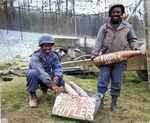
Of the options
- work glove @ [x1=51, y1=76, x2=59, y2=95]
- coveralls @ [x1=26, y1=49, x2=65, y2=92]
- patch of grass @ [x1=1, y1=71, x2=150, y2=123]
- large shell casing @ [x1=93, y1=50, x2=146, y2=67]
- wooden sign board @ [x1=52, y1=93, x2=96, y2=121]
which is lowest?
patch of grass @ [x1=1, y1=71, x2=150, y2=123]

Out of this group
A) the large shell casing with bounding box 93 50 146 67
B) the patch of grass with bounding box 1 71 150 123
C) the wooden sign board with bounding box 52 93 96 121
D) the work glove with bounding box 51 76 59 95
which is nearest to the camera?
the wooden sign board with bounding box 52 93 96 121

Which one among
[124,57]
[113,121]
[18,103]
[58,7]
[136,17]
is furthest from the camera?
[58,7]

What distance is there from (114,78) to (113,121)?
66 cm

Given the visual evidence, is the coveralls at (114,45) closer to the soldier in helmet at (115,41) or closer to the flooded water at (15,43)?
the soldier in helmet at (115,41)

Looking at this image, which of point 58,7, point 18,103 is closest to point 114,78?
point 18,103

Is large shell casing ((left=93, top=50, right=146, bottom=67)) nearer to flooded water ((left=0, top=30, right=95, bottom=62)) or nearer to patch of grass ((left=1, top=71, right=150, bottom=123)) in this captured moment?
patch of grass ((left=1, top=71, right=150, bottom=123))

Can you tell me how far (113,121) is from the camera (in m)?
2.24

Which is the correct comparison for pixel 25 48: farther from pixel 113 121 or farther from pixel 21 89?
pixel 113 121

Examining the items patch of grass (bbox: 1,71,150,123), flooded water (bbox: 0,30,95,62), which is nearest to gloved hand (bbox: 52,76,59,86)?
patch of grass (bbox: 1,71,150,123)

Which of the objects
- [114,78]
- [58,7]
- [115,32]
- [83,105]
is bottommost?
[83,105]

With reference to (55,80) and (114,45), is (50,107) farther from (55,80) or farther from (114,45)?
(114,45)

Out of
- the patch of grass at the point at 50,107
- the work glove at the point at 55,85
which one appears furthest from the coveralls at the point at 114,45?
the work glove at the point at 55,85

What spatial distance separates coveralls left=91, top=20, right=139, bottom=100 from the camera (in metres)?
2.45

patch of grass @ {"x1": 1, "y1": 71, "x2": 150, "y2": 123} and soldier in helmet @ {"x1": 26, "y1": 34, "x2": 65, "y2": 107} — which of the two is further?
soldier in helmet @ {"x1": 26, "y1": 34, "x2": 65, "y2": 107}
